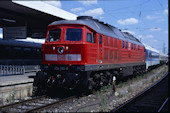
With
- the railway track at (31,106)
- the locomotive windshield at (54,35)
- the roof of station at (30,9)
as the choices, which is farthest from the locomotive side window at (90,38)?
the roof of station at (30,9)

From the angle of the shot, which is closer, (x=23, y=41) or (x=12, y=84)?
(x=12, y=84)

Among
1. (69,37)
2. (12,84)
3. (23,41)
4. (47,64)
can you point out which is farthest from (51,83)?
(23,41)

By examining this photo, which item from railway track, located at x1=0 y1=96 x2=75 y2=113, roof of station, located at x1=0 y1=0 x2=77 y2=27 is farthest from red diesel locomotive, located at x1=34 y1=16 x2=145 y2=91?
roof of station, located at x1=0 y1=0 x2=77 y2=27

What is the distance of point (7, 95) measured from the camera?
8914mm

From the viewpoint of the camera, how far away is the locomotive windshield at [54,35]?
9703 mm

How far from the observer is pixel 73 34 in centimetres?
940

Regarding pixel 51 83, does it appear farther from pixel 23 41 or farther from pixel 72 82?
pixel 23 41

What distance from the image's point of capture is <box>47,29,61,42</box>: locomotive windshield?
31.8ft

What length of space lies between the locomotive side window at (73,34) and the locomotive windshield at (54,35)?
21.9 inches

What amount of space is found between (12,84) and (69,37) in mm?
3762

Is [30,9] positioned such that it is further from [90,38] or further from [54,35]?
[90,38]

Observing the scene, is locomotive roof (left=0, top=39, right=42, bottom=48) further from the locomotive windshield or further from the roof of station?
the locomotive windshield

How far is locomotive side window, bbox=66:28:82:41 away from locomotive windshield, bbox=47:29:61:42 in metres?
0.56

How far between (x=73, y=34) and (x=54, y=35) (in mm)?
1152
